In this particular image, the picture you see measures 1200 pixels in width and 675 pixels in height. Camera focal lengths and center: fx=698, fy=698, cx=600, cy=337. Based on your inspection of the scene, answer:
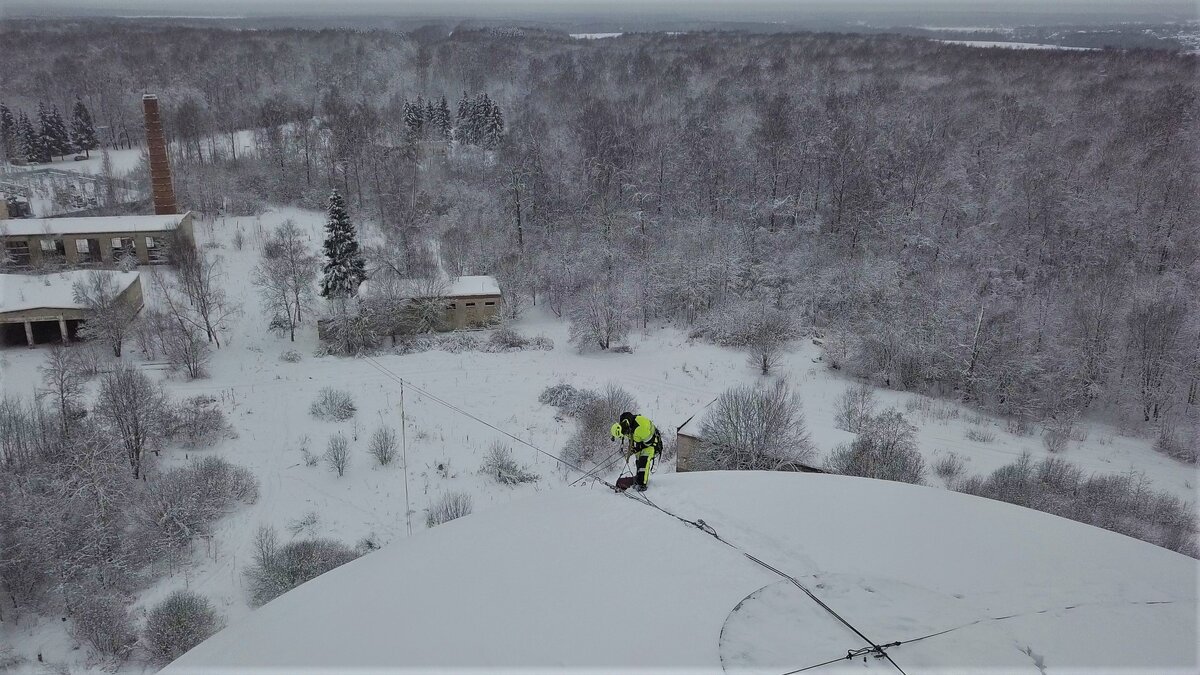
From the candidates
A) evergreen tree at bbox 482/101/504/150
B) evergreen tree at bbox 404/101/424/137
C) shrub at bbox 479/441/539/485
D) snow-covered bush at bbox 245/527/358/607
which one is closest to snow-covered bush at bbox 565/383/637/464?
shrub at bbox 479/441/539/485

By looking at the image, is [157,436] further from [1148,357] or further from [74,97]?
[74,97]

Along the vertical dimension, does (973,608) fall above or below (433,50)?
below

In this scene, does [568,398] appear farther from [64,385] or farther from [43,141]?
[43,141]

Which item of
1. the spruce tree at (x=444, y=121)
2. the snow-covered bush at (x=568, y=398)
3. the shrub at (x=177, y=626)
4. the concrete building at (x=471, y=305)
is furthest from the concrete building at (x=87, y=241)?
the spruce tree at (x=444, y=121)

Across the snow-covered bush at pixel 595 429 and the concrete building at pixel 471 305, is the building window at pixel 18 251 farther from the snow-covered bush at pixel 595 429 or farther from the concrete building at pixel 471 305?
the snow-covered bush at pixel 595 429

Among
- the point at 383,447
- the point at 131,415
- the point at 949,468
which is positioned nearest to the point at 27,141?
the point at 131,415

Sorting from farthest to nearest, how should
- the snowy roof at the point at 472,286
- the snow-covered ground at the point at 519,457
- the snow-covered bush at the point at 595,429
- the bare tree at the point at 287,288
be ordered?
the snowy roof at the point at 472,286
the bare tree at the point at 287,288
the snow-covered bush at the point at 595,429
the snow-covered ground at the point at 519,457

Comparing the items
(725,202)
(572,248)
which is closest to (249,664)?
(572,248)

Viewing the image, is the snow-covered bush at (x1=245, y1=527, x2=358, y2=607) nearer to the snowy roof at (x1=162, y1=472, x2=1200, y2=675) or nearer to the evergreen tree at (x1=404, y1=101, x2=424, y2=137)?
the snowy roof at (x1=162, y1=472, x2=1200, y2=675)
